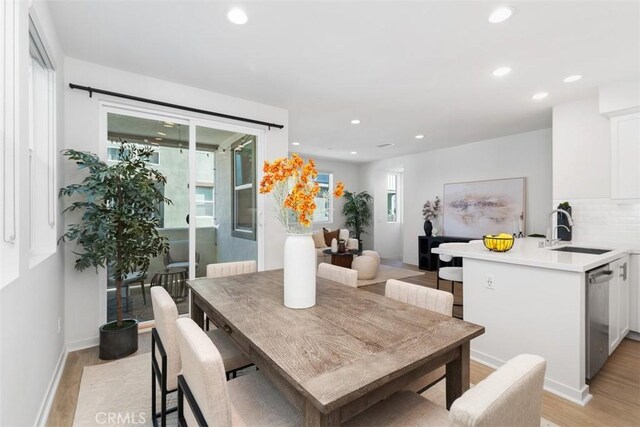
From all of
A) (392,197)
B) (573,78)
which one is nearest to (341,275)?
(573,78)

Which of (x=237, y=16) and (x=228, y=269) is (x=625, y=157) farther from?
(x=228, y=269)

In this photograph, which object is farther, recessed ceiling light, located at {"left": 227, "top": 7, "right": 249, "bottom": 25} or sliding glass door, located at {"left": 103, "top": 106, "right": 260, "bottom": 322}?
sliding glass door, located at {"left": 103, "top": 106, "right": 260, "bottom": 322}

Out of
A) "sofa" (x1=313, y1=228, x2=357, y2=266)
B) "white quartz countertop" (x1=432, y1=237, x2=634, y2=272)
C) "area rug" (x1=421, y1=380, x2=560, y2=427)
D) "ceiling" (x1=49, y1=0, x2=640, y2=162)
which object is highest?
"ceiling" (x1=49, y1=0, x2=640, y2=162)

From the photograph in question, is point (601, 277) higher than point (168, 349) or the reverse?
higher

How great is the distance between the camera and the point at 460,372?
125 cm

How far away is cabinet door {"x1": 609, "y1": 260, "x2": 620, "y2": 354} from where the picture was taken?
2484 millimetres

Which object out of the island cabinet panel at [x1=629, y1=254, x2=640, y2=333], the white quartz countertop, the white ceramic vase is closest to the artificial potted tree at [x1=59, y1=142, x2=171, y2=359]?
the white ceramic vase

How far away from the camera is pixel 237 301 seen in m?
1.66

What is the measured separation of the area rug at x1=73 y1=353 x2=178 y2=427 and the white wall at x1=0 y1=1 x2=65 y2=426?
22 centimetres

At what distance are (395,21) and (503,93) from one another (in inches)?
81.2

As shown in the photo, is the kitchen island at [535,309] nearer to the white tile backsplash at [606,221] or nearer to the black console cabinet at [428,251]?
the white tile backsplash at [606,221]

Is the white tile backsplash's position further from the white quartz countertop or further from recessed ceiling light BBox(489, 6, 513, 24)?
recessed ceiling light BBox(489, 6, 513, 24)

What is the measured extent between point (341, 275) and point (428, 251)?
463 cm

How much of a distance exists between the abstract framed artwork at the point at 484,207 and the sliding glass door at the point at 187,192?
4233 millimetres
